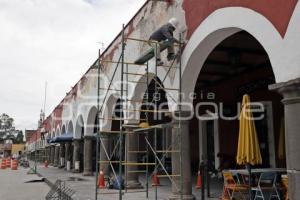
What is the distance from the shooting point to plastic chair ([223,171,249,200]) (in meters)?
9.10

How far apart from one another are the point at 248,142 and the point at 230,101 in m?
8.96

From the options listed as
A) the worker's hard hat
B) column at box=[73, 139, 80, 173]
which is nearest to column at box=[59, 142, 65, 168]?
column at box=[73, 139, 80, 173]

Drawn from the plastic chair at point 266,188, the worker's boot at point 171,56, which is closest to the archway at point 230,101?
the worker's boot at point 171,56

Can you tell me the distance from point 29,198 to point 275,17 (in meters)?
10.5

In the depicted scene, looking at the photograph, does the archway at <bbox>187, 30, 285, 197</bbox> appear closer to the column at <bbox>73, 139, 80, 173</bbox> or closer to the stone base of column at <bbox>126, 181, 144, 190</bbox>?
the stone base of column at <bbox>126, 181, 144, 190</bbox>

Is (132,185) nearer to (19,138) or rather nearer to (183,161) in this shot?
(183,161)

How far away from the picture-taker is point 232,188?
9.05 metres

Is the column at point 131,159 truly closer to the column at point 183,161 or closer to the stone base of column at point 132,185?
the stone base of column at point 132,185

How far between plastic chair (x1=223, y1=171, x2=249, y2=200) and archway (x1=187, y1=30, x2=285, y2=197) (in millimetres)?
2760

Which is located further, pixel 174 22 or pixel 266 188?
pixel 174 22

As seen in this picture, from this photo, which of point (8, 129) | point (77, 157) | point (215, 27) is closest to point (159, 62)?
point (215, 27)

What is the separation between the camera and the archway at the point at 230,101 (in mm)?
13125

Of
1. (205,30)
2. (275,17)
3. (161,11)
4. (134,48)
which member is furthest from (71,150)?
(275,17)

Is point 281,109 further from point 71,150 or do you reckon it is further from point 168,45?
point 71,150
